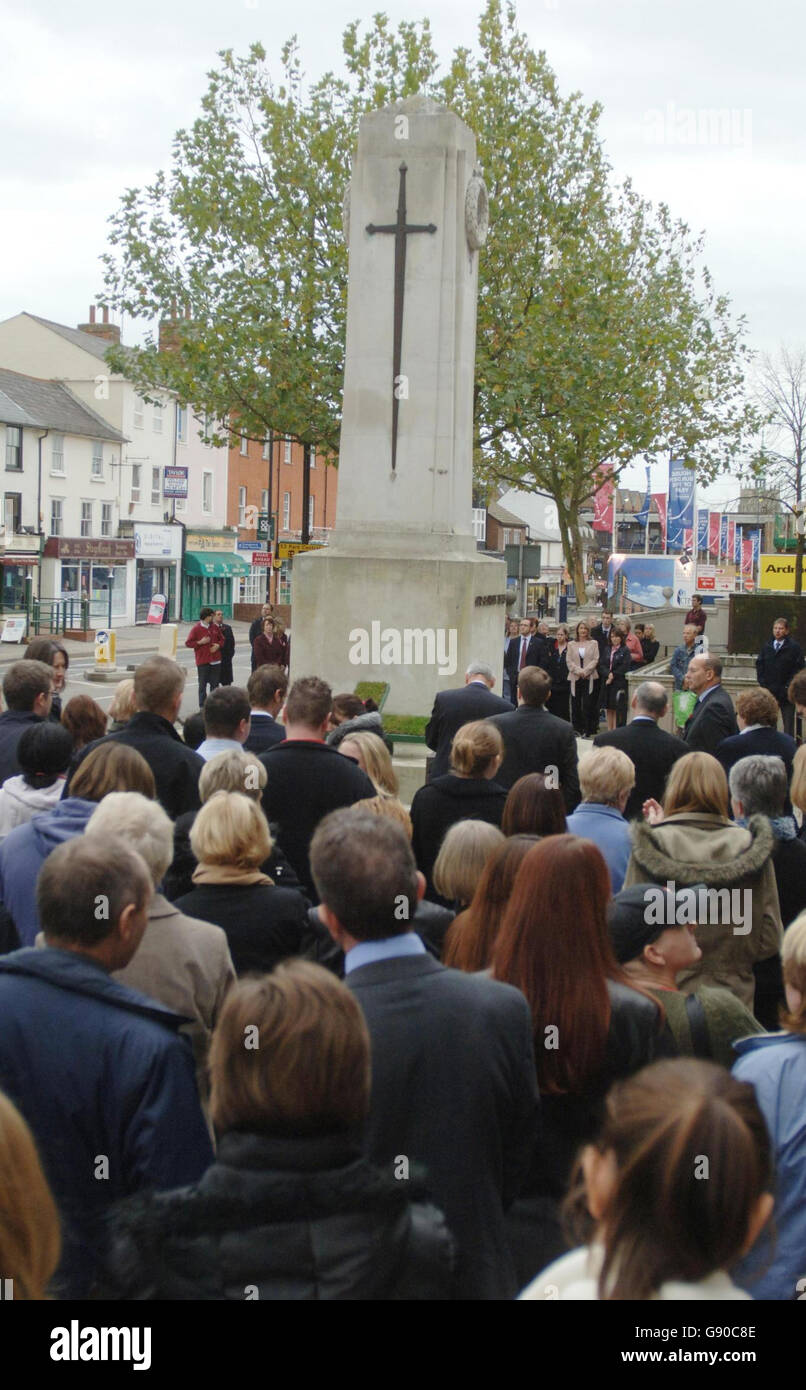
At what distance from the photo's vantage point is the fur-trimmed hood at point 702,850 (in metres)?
4.45

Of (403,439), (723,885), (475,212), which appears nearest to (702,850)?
(723,885)

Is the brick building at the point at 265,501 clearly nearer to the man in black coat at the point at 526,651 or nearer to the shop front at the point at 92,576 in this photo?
the shop front at the point at 92,576

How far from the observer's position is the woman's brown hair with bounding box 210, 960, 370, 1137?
7.32 feet

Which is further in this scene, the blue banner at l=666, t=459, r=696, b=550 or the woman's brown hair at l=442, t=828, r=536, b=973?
the blue banner at l=666, t=459, r=696, b=550

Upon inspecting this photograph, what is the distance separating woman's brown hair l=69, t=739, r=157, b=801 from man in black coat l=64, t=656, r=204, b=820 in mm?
931

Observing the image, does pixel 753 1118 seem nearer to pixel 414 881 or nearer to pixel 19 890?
pixel 414 881

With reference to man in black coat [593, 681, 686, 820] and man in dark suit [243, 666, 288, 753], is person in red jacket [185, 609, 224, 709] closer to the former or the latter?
man in dark suit [243, 666, 288, 753]

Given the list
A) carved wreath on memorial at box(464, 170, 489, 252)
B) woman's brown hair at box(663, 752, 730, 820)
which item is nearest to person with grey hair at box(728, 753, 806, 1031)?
woman's brown hair at box(663, 752, 730, 820)

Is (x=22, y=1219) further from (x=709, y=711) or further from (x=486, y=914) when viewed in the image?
(x=709, y=711)

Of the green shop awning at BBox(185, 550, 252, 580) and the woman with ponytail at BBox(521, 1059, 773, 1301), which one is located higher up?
the green shop awning at BBox(185, 550, 252, 580)

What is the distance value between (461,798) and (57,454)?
Result: 51.2 meters

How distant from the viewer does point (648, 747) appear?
24.3 ft

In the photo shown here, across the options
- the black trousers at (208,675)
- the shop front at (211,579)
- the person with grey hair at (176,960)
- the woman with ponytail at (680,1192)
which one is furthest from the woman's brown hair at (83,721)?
the shop front at (211,579)

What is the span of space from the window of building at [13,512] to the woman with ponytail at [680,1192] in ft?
169
